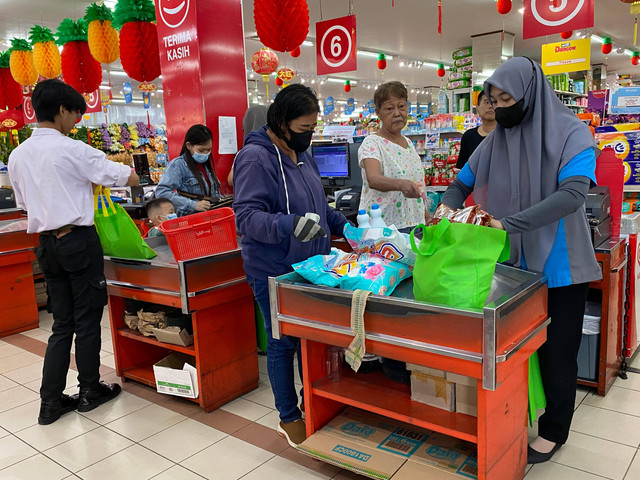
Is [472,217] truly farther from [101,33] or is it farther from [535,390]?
[101,33]

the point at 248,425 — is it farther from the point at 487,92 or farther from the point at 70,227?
the point at 487,92

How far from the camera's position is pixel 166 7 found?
4.16m

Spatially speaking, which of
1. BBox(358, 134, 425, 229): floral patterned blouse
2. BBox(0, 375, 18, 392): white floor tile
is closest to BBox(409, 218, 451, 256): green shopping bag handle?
BBox(358, 134, 425, 229): floral patterned blouse

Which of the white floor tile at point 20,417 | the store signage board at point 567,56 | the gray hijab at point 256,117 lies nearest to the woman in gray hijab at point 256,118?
Result: the gray hijab at point 256,117

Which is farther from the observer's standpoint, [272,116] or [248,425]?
[248,425]

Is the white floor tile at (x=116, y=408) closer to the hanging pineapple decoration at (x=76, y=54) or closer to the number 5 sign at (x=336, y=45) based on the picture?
the hanging pineapple decoration at (x=76, y=54)

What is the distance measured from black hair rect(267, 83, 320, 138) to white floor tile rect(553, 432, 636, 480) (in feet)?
6.58

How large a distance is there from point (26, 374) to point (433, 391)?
3.22m

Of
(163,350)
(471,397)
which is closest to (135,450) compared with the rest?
(163,350)

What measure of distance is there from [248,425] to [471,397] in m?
1.39

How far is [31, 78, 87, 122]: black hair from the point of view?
2889mm

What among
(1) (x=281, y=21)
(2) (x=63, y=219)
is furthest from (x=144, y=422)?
(1) (x=281, y=21)

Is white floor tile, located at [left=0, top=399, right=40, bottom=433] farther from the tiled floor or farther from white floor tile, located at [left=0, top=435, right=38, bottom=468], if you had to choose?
white floor tile, located at [left=0, top=435, right=38, bottom=468]

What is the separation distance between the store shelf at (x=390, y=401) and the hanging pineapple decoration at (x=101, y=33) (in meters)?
4.18
